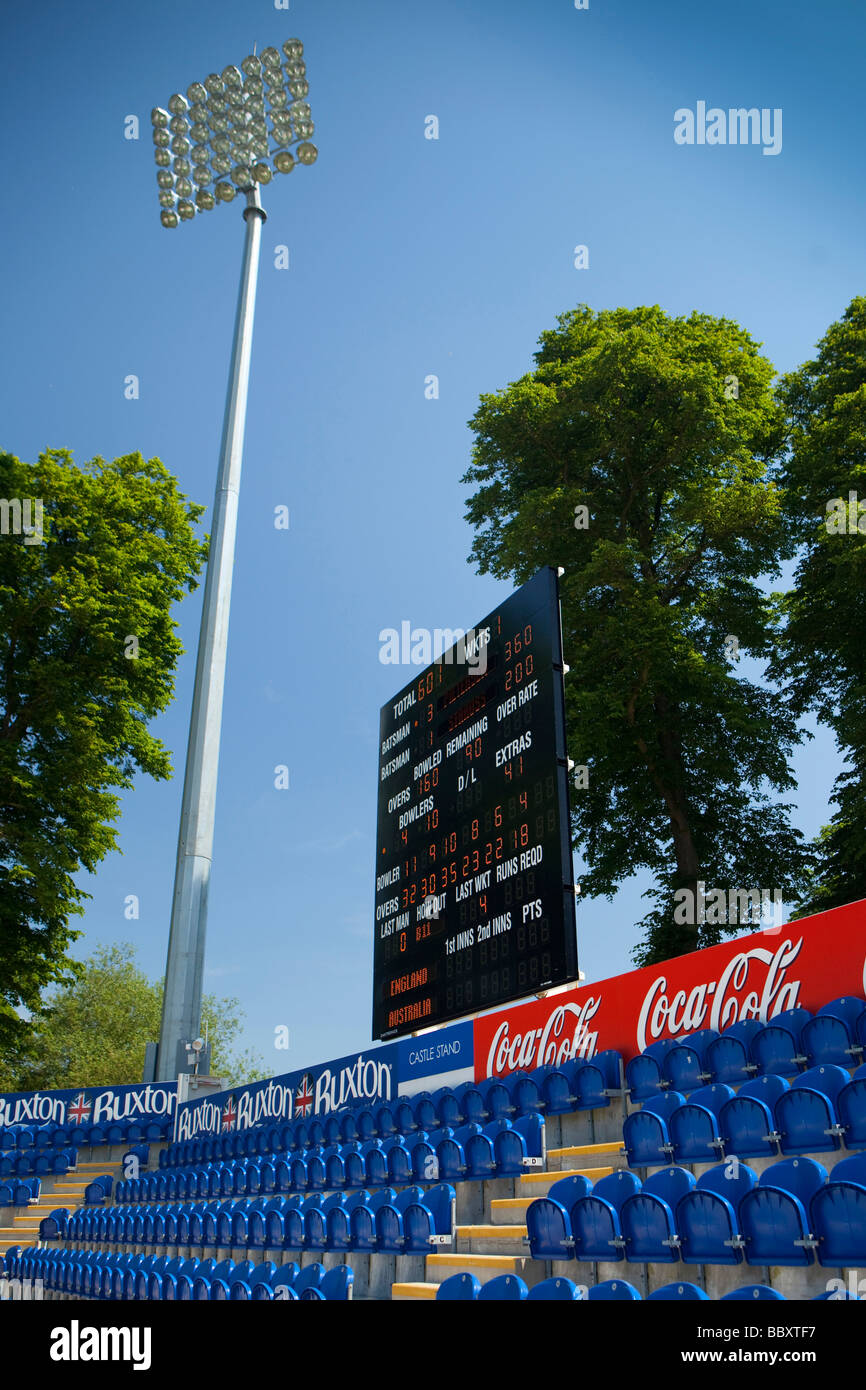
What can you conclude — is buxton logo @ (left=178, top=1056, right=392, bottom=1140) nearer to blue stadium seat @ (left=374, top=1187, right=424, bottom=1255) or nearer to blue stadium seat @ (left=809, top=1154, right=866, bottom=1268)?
blue stadium seat @ (left=374, top=1187, right=424, bottom=1255)

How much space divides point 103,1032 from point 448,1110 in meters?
41.1

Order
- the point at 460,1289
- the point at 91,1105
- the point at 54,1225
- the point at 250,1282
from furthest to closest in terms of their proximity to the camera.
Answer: the point at 91,1105 < the point at 54,1225 < the point at 250,1282 < the point at 460,1289

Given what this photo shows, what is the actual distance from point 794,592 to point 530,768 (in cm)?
1348

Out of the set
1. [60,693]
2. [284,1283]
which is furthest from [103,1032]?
[284,1283]

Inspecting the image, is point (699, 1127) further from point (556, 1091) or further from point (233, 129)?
point (233, 129)

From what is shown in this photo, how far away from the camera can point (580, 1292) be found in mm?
4883

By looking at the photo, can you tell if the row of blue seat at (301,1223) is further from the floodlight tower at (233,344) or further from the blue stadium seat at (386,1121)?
the floodlight tower at (233,344)

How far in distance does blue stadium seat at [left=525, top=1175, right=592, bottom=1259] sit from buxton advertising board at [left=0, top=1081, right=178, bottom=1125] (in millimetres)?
12062

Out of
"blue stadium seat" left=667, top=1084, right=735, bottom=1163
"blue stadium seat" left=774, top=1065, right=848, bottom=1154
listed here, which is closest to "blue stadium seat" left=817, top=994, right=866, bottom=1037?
"blue stadium seat" left=774, top=1065, right=848, bottom=1154

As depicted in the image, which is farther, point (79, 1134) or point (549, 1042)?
point (79, 1134)

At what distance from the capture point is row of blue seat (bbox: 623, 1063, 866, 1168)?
5.77 meters

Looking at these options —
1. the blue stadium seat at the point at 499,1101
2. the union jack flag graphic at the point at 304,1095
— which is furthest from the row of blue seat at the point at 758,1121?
the union jack flag graphic at the point at 304,1095

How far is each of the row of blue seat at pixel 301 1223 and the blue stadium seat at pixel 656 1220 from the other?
2.33m

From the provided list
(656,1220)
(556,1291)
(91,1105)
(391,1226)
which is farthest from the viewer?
(91,1105)
